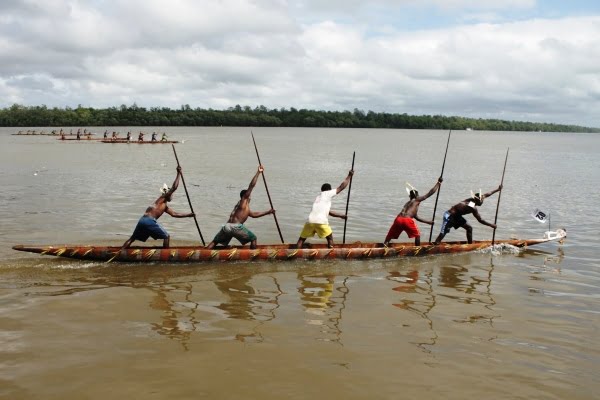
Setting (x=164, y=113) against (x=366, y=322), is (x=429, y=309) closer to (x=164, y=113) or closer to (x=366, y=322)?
(x=366, y=322)

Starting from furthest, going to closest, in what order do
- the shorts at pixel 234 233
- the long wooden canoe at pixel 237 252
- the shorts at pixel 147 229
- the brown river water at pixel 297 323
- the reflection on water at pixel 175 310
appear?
1. the shorts at pixel 234 233
2. the shorts at pixel 147 229
3. the long wooden canoe at pixel 237 252
4. the reflection on water at pixel 175 310
5. the brown river water at pixel 297 323

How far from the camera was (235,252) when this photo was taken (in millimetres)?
11297

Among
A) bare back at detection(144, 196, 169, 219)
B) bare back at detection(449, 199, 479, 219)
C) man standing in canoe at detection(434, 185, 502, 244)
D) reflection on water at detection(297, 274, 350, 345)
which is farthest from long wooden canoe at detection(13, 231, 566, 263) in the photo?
reflection on water at detection(297, 274, 350, 345)

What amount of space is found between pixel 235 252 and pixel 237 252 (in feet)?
0.14

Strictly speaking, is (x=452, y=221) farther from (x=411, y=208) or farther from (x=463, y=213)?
(x=411, y=208)

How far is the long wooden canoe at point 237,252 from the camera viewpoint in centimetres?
1077

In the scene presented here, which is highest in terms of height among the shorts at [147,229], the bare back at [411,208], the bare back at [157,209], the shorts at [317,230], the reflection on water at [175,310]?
Answer: the bare back at [411,208]

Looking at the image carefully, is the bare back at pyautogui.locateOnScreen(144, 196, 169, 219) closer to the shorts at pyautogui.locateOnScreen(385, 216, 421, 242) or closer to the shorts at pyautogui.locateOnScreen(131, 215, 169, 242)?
the shorts at pyautogui.locateOnScreen(131, 215, 169, 242)

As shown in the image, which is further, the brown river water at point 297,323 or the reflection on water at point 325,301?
the reflection on water at point 325,301

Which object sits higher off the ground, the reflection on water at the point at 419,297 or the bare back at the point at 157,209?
the bare back at the point at 157,209

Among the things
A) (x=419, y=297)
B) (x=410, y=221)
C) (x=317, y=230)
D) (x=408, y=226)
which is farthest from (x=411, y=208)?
(x=419, y=297)

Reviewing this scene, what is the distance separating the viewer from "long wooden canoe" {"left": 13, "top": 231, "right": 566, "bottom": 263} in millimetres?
10773

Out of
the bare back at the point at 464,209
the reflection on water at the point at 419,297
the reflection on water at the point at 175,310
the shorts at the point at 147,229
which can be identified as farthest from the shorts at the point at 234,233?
the bare back at the point at 464,209

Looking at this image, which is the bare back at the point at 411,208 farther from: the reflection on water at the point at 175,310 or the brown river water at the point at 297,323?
the reflection on water at the point at 175,310
